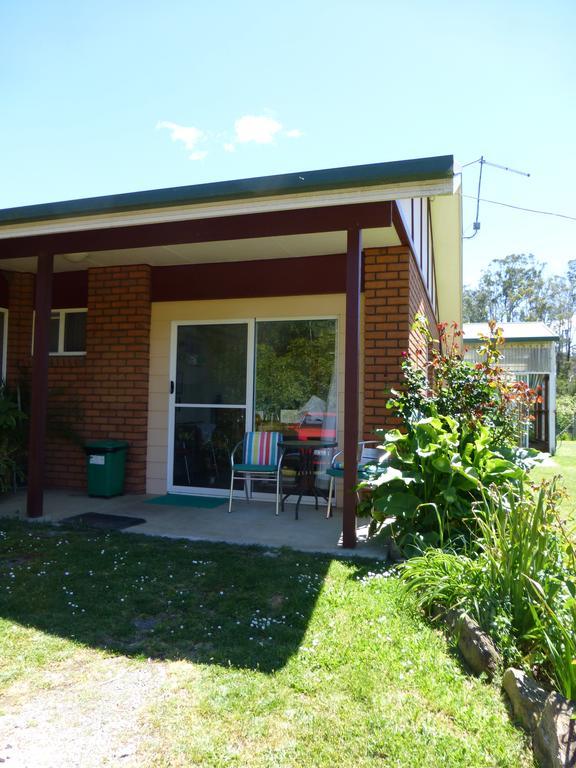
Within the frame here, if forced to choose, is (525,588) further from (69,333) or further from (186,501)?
(69,333)

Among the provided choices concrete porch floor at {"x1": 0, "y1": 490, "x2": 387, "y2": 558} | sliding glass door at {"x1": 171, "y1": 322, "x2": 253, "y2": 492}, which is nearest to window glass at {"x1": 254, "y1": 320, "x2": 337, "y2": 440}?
sliding glass door at {"x1": 171, "y1": 322, "x2": 253, "y2": 492}

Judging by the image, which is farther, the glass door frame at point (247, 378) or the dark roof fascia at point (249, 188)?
the glass door frame at point (247, 378)

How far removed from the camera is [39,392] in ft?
18.4

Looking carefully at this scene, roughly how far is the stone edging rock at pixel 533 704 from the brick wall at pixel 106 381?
5.22 m

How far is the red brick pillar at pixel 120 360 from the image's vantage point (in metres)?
7.19

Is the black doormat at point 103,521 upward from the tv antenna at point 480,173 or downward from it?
downward

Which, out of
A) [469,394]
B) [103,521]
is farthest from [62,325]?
[469,394]

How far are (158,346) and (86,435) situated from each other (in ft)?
5.02

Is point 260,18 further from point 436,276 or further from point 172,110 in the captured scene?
point 436,276

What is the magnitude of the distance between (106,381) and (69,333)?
102 centimetres

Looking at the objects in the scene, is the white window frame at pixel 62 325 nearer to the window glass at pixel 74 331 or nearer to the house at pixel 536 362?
the window glass at pixel 74 331

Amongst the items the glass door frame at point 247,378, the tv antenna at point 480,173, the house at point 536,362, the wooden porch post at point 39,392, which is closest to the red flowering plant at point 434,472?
the glass door frame at point 247,378

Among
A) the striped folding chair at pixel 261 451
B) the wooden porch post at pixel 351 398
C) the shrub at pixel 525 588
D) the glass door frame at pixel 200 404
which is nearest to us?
the shrub at pixel 525 588

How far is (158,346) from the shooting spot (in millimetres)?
7355
